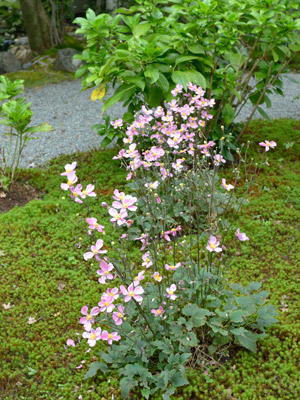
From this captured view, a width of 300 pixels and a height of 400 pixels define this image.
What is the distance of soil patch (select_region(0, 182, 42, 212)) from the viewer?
4.04 metres

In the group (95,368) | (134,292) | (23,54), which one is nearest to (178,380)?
(95,368)

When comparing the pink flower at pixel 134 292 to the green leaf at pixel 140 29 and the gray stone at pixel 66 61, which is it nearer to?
the green leaf at pixel 140 29

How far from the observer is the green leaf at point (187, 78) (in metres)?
3.60

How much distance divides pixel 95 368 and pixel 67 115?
5.18 m

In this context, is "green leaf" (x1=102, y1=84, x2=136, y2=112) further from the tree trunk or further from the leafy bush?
the tree trunk

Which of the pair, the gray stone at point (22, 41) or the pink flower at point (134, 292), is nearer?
the pink flower at point (134, 292)

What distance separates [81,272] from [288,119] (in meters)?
4.07

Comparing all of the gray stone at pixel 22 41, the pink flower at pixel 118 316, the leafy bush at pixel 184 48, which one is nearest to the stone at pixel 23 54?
A: the gray stone at pixel 22 41

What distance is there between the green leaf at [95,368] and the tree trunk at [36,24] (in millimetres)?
8787

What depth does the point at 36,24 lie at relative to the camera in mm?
9312

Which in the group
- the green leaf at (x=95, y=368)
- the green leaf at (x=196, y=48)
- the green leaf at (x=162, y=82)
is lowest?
the green leaf at (x=95, y=368)

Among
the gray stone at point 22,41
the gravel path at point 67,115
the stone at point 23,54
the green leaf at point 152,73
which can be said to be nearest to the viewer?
the green leaf at point 152,73

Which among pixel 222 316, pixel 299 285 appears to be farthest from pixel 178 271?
pixel 299 285

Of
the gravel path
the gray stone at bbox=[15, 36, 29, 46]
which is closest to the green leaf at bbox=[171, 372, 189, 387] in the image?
the gravel path
